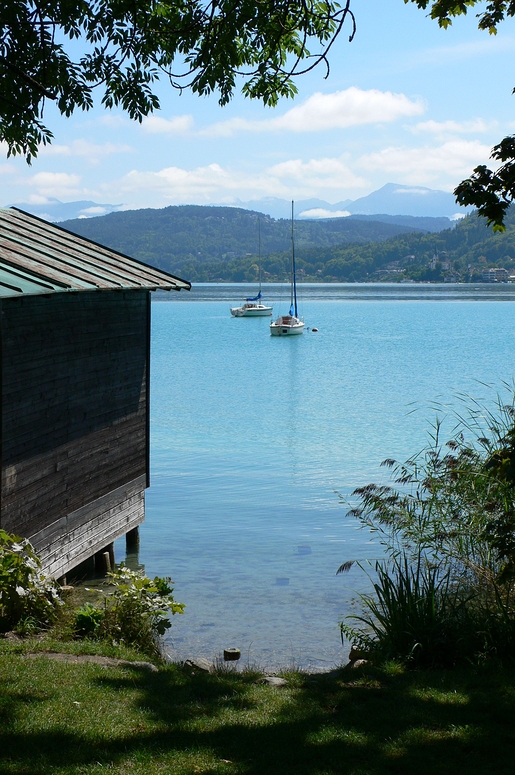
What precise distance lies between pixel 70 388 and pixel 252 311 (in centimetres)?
9466

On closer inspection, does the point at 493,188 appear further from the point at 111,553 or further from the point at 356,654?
the point at 111,553

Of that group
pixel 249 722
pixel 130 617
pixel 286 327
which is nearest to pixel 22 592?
pixel 130 617

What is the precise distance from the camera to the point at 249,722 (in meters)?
5.98

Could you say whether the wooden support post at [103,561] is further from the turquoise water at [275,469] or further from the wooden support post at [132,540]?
the wooden support post at [132,540]

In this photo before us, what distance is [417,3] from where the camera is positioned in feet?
26.9

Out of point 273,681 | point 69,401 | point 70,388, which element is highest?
point 70,388

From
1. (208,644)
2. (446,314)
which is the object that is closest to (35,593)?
(208,644)

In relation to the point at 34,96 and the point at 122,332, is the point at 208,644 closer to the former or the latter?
the point at 122,332

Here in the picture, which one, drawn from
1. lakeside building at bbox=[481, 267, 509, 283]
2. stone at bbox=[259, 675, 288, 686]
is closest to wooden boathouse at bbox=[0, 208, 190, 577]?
stone at bbox=[259, 675, 288, 686]

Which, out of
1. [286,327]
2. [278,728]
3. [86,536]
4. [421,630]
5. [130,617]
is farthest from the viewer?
[286,327]

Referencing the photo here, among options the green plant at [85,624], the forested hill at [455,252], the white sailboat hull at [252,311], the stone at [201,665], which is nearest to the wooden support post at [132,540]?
the green plant at [85,624]

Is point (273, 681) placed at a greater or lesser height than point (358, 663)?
greater

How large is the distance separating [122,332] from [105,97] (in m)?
4.98

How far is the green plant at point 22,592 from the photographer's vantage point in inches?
327
